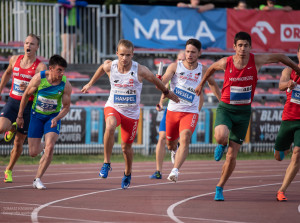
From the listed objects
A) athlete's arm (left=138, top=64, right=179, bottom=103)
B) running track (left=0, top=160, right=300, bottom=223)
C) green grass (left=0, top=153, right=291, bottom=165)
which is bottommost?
green grass (left=0, top=153, right=291, bottom=165)

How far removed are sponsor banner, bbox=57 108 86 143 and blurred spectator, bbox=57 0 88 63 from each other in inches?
201

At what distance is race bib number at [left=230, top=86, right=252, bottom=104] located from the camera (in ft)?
31.4

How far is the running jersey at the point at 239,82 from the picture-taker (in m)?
9.52

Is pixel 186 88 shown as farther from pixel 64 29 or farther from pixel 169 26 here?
pixel 64 29

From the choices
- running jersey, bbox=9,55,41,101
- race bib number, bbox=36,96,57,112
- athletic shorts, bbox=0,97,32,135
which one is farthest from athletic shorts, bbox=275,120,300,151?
running jersey, bbox=9,55,41,101

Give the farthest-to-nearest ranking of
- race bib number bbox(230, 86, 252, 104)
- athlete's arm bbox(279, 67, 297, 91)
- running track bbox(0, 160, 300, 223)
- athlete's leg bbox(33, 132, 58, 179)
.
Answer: athlete's leg bbox(33, 132, 58, 179), race bib number bbox(230, 86, 252, 104), athlete's arm bbox(279, 67, 297, 91), running track bbox(0, 160, 300, 223)

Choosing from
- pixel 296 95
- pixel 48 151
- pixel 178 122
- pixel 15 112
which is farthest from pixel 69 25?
pixel 296 95

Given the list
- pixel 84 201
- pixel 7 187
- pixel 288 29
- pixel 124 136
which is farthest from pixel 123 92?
pixel 288 29

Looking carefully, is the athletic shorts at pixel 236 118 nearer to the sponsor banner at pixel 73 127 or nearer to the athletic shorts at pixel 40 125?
the athletic shorts at pixel 40 125

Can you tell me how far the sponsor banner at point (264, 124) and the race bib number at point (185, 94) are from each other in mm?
7800

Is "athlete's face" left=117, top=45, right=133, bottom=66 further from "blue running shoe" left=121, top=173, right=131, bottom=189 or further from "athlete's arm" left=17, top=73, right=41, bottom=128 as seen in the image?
"blue running shoe" left=121, top=173, right=131, bottom=189

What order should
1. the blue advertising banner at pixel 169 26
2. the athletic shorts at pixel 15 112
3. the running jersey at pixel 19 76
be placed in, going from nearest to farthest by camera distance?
the athletic shorts at pixel 15 112 → the running jersey at pixel 19 76 → the blue advertising banner at pixel 169 26

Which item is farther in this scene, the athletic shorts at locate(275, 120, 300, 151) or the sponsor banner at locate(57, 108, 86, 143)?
the sponsor banner at locate(57, 108, 86, 143)

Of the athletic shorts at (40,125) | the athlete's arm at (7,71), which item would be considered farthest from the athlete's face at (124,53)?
the athlete's arm at (7,71)
